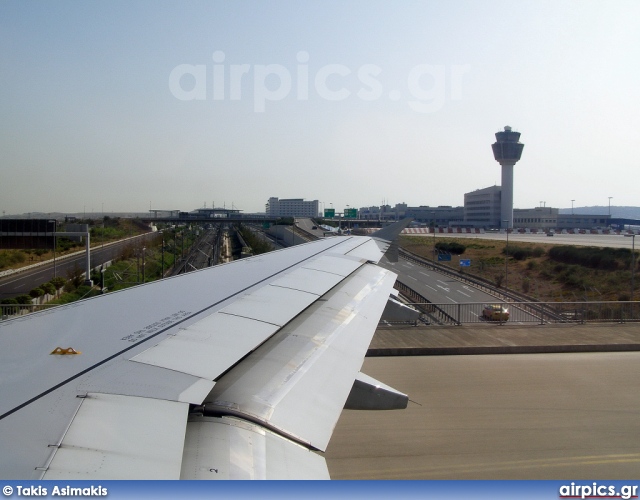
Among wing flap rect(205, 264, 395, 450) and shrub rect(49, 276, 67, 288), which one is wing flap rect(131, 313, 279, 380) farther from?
shrub rect(49, 276, 67, 288)

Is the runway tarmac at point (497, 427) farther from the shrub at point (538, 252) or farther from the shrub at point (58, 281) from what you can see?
the shrub at point (538, 252)

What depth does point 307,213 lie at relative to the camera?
268 ft

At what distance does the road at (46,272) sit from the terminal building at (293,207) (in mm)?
61290

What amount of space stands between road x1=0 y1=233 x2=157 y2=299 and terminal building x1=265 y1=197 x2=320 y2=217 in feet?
201

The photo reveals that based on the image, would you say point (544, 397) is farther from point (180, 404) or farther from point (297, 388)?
point (180, 404)

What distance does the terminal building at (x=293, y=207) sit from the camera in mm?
80750

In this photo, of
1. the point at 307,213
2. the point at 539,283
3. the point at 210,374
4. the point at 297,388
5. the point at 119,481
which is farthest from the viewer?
the point at 307,213

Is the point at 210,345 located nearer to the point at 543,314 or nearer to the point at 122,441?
the point at 122,441

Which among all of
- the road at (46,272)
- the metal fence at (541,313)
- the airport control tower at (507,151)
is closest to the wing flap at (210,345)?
the metal fence at (541,313)

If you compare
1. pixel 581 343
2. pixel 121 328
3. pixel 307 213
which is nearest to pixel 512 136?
pixel 307 213

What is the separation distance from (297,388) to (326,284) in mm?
3158

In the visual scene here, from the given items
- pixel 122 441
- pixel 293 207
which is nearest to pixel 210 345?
pixel 122 441

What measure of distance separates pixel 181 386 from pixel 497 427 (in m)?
5.29

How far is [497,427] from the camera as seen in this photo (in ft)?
21.3
